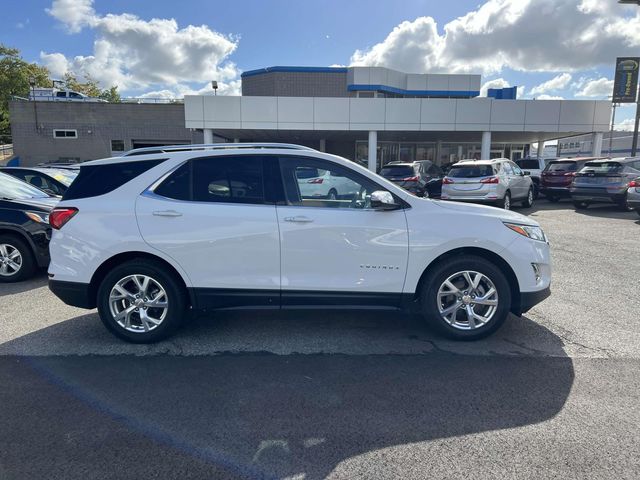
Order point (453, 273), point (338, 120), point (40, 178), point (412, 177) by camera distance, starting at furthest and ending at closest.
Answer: point (338, 120) → point (412, 177) → point (40, 178) → point (453, 273)

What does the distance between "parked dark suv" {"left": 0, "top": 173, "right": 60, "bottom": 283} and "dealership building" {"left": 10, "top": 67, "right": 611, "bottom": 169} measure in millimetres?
16355

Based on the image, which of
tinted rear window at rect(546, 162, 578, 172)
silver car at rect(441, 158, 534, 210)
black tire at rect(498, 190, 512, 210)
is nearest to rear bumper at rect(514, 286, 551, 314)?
silver car at rect(441, 158, 534, 210)

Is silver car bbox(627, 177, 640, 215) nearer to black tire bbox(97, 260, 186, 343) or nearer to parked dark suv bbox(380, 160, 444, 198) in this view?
parked dark suv bbox(380, 160, 444, 198)

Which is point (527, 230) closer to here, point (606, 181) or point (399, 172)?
point (399, 172)

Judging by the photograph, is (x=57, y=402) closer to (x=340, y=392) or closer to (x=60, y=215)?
(x=60, y=215)

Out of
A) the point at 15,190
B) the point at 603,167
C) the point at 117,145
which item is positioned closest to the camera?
the point at 15,190

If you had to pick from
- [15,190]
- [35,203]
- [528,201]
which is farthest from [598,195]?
[15,190]

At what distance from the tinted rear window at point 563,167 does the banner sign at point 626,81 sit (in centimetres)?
1018

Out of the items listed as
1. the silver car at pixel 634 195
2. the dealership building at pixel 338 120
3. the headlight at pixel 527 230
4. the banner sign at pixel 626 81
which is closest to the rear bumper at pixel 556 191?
the silver car at pixel 634 195

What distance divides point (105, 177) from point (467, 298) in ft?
12.0

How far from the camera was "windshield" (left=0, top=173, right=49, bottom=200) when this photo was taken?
22.3ft

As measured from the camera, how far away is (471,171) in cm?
1320

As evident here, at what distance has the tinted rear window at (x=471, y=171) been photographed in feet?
42.9

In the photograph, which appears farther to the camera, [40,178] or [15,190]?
[40,178]
